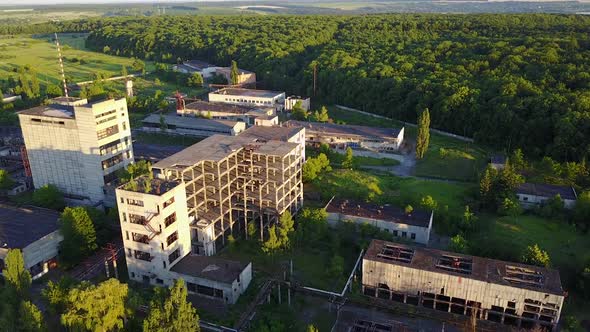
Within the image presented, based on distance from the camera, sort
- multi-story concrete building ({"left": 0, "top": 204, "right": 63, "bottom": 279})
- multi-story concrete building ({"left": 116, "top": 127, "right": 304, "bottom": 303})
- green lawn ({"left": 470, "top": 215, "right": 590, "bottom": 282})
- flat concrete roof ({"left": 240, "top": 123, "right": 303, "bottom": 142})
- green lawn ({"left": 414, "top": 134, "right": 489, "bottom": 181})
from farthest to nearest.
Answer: green lawn ({"left": 414, "top": 134, "right": 489, "bottom": 181}), flat concrete roof ({"left": 240, "top": 123, "right": 303, "bottom": 142}), green lawn ({"left": 470, "top": 215, "right": 590, "bottom": 282}), multi-story concrete building ({"left": 0, "top": 204, "right": 63, "bottom": 279}), multi-story concrete building ({"left": 116, "top": 127, "right": 304, "bottom": 303})

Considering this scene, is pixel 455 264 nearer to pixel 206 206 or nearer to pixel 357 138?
pixel 206 206

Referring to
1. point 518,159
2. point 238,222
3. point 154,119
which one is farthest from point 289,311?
point 154,119

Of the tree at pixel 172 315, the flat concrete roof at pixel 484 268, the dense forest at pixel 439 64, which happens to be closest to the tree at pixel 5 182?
the tree at pixel 172 315

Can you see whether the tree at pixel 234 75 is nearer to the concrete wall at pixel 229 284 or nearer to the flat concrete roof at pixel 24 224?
the flat concrete roof at pixel 24 224

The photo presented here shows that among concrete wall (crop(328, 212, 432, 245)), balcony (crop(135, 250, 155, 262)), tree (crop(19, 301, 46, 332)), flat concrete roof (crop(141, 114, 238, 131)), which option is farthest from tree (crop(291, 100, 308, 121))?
tree (crop(19, 301, 46, 332))

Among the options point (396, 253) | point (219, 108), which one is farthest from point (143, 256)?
point (219, 108)

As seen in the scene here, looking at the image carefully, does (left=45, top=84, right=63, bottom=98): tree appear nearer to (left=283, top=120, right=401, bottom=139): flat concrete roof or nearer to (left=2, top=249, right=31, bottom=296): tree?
(left=283, top=120, right=401, bottom=139): flat concrete roof
